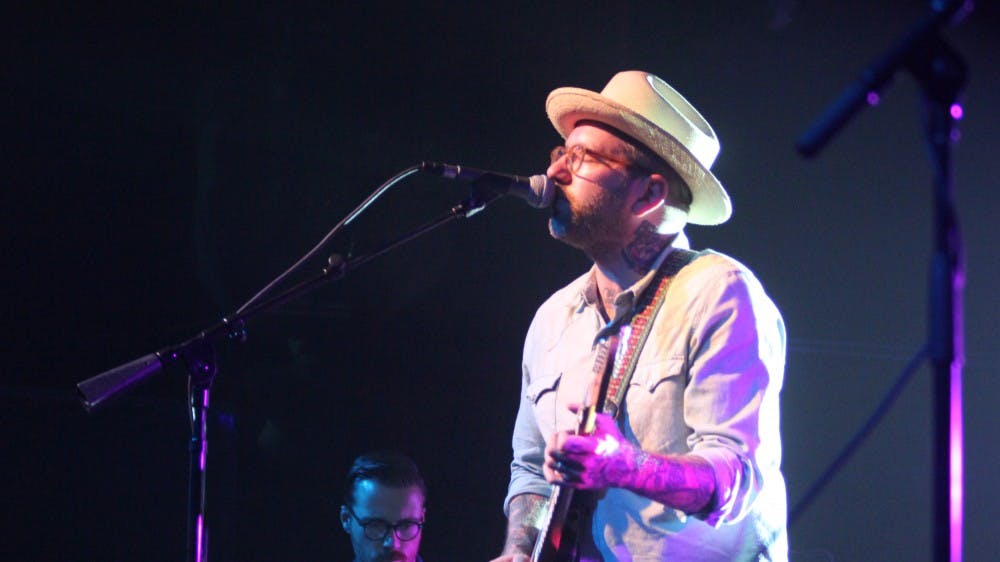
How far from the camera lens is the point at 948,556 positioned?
1677 mm

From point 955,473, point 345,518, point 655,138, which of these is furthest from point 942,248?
point 345,518

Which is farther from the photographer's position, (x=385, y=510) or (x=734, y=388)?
(x=385, y=510)

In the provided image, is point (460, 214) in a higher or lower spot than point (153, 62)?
lower

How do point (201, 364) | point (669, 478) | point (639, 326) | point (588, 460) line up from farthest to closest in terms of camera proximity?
point (639, 326), point (201, 364), point (669, 478), point (588, 460)

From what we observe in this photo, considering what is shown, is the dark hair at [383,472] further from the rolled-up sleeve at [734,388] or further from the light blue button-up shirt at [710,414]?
the rolled-up sleeve at [734,388]

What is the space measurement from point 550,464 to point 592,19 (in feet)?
10.8

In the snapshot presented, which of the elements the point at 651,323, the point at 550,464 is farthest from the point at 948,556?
the point at 651,323

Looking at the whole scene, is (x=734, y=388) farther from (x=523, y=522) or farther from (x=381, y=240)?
(x=381, y=240)

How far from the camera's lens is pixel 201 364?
2791 mm

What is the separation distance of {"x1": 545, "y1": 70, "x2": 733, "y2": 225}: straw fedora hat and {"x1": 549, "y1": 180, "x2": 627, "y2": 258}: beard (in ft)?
0.65

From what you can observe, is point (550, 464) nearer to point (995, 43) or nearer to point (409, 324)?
point (409, 324)

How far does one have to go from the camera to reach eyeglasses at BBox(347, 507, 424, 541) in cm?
457

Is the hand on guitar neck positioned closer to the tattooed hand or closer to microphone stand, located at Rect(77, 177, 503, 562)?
the tattooed hand

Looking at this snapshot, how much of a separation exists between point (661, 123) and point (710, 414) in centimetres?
99
